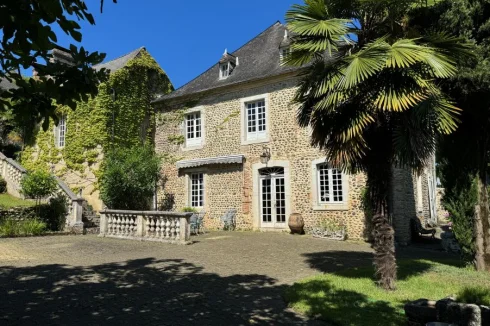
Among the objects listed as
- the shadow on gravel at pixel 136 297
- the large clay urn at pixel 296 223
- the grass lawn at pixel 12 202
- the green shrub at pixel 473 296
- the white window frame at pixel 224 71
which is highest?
the white window frame at pixel 224 71

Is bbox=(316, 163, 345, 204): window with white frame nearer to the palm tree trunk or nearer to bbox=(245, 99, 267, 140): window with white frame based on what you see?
bbox=(245, 99, 267, 140): window with white frame

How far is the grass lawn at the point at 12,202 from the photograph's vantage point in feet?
46.0

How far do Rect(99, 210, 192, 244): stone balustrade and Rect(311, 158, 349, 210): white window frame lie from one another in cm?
525

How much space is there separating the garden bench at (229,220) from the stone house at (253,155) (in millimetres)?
225

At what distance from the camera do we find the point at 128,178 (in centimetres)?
1627

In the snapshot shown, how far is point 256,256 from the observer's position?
29.9 feet

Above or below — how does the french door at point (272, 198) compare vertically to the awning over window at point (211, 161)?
below

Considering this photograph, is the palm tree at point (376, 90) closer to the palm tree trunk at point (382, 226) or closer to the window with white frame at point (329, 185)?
the palm tree trunk at point (382, 226)

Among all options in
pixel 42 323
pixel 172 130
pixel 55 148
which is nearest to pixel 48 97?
pixel 42 323

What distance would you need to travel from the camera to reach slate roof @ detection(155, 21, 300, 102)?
52.5 ft

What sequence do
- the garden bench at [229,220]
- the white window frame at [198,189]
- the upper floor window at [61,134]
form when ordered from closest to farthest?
the garden bench at [229,220] < the white window frame at [198,189] < the upper floor window at [61,134]

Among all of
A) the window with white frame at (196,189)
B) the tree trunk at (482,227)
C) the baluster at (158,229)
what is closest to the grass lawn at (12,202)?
the baluster at (158,229)

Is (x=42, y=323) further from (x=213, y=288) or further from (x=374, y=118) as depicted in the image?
(x=374, y=118)

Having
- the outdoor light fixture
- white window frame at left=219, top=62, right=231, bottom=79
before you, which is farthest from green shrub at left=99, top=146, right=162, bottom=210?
the outdoor light fixture
